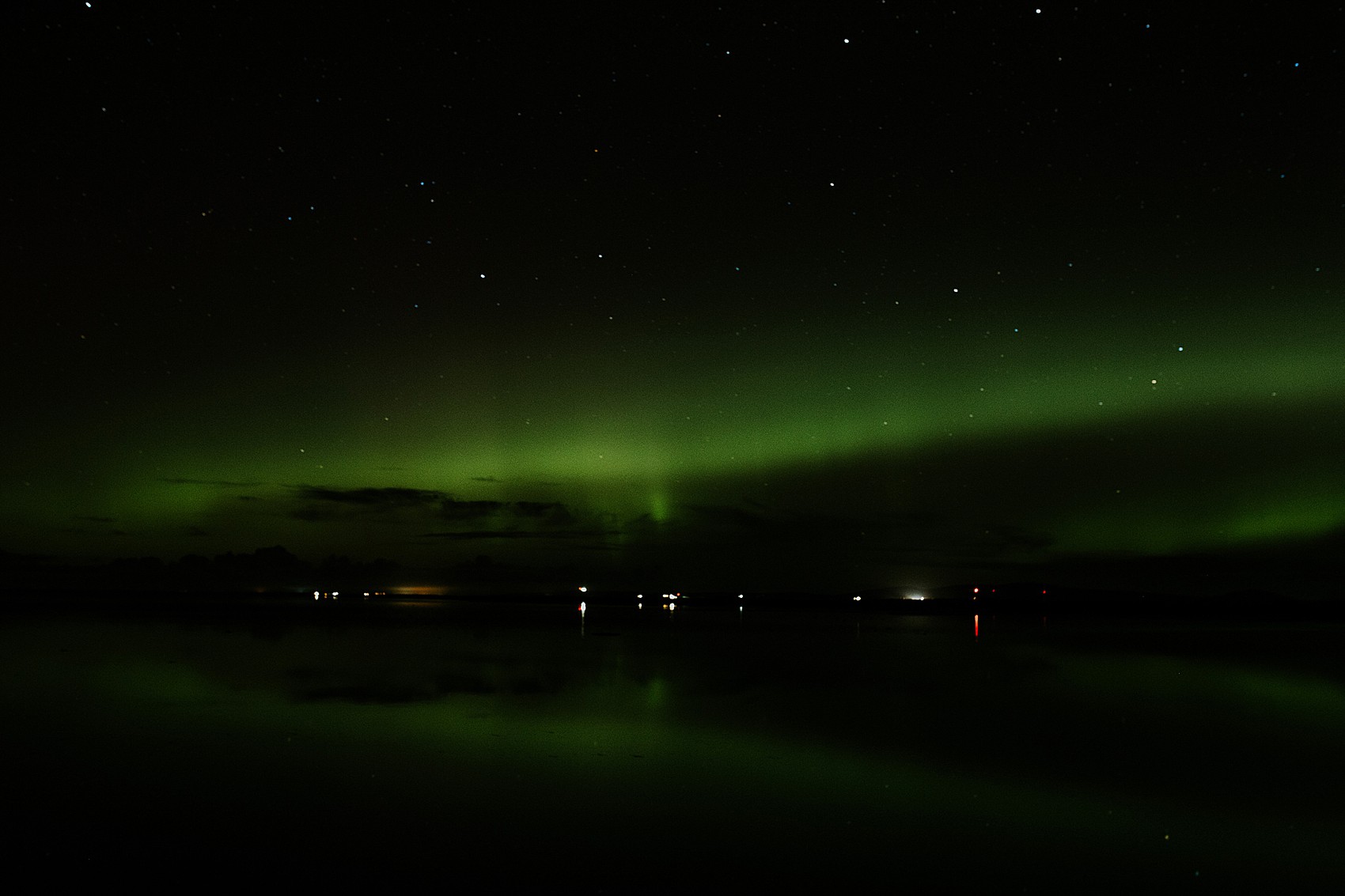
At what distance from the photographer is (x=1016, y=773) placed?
29.6ft

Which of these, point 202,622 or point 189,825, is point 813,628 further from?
point 189,825

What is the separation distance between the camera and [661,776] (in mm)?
8664

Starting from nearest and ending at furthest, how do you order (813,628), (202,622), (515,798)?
(515,798), (202,622), (813,628)

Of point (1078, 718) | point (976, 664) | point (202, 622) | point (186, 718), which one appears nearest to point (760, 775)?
point (1078, 718)

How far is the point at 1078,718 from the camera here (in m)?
12.5

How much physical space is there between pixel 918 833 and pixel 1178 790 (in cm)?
297

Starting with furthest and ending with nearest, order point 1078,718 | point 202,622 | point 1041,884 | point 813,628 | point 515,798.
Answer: point 813,628
point 202,622
point 1078,718
point 515,798
point 1041,884

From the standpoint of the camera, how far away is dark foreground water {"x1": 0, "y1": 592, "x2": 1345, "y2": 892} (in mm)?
6215

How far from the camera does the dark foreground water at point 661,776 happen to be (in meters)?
6.21

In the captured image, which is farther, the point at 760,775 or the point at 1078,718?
the point at 1078,718

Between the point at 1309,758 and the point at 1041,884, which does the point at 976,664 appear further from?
the point at 1041,884

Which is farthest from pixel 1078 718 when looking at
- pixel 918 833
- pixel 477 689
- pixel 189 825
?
pixel 189 825

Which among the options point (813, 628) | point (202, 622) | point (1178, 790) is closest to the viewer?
point (1178, 790)

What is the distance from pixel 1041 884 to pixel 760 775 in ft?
10.1
